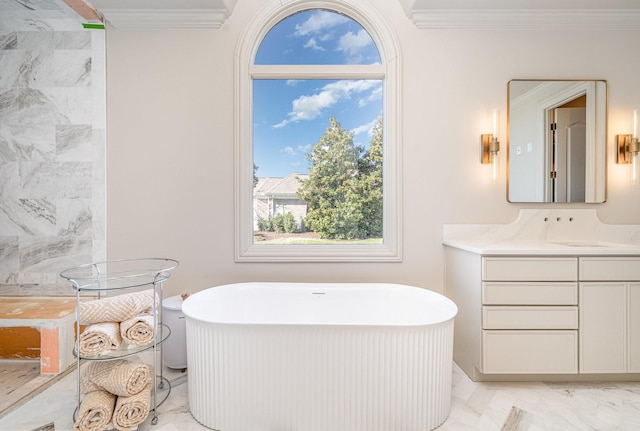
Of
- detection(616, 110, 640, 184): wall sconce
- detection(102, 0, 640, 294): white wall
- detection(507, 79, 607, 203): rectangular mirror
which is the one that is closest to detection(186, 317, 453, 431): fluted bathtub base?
detection(102, 0, 640, 294): white wall

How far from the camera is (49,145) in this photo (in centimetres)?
243

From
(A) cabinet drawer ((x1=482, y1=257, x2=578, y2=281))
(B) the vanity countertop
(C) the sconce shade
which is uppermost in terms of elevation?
(C) the sconce shade

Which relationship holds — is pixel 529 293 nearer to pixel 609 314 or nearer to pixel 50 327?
pixel 609 314

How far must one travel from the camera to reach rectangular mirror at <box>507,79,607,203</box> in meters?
2.38

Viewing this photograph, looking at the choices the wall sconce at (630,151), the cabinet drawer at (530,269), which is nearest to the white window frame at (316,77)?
the cabinet drawer at (530,269)

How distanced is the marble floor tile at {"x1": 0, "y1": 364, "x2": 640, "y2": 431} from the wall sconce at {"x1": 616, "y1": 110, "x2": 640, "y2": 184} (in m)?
1.54

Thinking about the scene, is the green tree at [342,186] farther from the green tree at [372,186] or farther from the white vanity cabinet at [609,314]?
the white vanity cabinet at [609,314]

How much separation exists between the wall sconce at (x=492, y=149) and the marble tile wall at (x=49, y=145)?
2911mm

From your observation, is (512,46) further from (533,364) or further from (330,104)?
(533,364)

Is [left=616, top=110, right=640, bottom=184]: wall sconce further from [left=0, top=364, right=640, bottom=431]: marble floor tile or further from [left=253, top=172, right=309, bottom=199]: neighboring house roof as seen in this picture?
[left=253, top=172, right=309, bottom=199]: neighboring house roof

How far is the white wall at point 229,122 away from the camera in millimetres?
2395

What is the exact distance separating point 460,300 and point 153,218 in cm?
235

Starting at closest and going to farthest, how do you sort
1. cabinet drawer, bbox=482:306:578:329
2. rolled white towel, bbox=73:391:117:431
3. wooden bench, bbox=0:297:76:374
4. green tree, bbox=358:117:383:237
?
rolled white towel, bbox=73:391:117:431 < cabinet drawer, bbox=482:306:578:329 < wooden bench, bbox=0:297:76:374 < green tree, bbox=358:117:383:237

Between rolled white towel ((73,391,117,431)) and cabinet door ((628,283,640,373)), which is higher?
cabinet door ((628,283,640,373))
